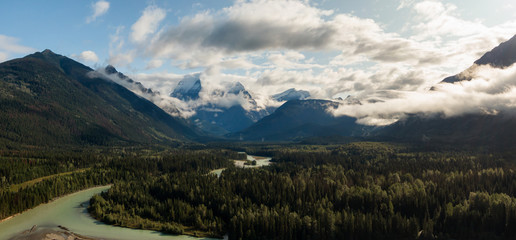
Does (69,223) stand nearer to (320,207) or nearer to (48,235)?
(48,235)

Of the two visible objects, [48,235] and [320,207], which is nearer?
[48,235]

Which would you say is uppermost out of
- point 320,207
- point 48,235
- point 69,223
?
point 320,207

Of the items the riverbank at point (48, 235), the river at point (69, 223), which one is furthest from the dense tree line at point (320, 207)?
the riverbank at point (48, 235)

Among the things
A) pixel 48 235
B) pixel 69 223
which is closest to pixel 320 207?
pixel 48 235

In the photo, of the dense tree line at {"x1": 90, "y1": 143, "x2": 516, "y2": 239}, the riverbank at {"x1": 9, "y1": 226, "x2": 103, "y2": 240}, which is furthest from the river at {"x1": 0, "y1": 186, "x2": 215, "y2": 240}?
the dense tree line at {"x1": 90, "y1": 143, "x2": 516, "y2": 239}

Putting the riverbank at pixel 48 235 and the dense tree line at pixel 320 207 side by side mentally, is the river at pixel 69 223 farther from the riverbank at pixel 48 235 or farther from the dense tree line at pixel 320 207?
the dense tree line at pixel 320 207

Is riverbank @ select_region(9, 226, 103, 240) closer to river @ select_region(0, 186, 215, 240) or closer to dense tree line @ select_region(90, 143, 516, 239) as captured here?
river @ select_region(0, 186, 215, 240)
